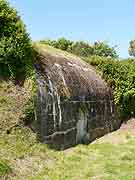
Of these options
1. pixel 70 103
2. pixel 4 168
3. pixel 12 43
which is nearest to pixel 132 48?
pixel 70 103

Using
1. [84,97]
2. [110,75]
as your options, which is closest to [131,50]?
[110,75]

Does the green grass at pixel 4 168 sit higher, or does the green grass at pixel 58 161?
the green grass at pixel 4 168

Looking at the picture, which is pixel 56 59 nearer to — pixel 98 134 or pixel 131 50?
pixel 98 134

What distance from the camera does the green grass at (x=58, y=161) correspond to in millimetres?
11352

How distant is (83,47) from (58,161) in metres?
29.7

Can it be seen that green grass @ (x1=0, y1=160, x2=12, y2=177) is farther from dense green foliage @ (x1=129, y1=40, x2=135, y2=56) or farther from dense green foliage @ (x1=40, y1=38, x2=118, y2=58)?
dense green foliage @ (x1=129, y1=40, x2=135, y2=56)

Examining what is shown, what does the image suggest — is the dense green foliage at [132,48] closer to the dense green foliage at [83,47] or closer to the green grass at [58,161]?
the dense green foliage at [83,47]

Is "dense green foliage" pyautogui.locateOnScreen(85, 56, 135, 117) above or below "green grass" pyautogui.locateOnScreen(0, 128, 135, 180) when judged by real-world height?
above

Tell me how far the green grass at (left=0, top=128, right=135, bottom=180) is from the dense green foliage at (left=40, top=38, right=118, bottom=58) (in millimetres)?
15710

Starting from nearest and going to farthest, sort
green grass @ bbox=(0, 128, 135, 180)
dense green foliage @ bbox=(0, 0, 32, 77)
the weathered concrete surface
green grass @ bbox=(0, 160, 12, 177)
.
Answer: green grass @ bbox=(0, 160, 12, 177) < green grass @ bbox=(0, 128, 135, 180) < dense green foliage @ bbox=(0, 0, 32, 77) < the weathered concrete surface

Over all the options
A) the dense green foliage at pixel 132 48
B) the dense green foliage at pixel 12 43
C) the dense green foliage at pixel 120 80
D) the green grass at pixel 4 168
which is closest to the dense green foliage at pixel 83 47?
the dense green foliage at pixel 120 80

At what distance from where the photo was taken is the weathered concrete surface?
49.5 feet

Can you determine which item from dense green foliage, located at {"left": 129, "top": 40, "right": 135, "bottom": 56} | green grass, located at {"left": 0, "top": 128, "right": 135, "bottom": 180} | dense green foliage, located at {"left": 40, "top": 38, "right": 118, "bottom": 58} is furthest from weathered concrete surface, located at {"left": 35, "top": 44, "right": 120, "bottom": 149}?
dense green foliage, located at {"left": 129, "top": 40, "right": 135, "bottom": 56}

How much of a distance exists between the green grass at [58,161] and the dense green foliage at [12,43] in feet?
7.43
